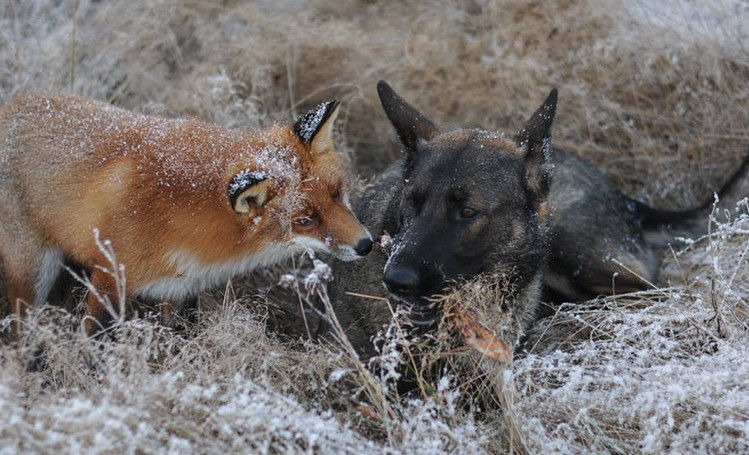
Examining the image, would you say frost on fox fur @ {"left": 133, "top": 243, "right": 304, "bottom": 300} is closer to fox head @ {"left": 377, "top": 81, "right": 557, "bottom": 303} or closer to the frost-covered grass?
the frost-covered grass

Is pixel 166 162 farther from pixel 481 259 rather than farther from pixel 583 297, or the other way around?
pixel 583 297

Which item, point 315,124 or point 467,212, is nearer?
point 467,212

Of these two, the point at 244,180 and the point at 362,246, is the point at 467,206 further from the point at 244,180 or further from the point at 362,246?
the point at 244,180

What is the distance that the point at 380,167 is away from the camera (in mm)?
7691

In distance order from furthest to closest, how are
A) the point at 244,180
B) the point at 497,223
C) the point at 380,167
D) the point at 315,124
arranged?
the point at 380,167, the point at 315,124, the point at 497,223, the point at 244,180

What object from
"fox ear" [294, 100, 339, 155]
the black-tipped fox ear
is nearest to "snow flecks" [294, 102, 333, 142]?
"fox ear" [294, 100, 339, 155]

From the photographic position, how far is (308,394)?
441 cm

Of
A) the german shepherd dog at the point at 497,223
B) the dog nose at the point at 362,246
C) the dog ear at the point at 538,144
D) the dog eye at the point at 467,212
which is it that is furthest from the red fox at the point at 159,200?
the dog ear at the point at 538,144

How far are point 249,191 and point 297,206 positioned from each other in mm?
319

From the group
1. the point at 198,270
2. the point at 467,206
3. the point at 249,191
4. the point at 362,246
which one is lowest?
the point at 198,270

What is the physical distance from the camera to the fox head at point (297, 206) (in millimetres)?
4477

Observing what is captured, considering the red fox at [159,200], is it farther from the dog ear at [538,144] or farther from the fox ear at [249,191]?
the dog ear at [538,144]

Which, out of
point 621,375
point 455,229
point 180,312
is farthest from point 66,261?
point 621,375

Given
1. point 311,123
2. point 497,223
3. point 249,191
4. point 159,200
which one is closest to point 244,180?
point 249,191
